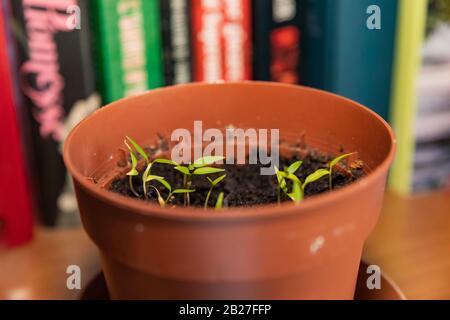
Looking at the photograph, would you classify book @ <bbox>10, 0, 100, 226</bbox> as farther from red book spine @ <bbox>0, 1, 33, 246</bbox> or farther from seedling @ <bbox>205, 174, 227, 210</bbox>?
seedling @ <bbox>205, 174, 227, 210</bbox>

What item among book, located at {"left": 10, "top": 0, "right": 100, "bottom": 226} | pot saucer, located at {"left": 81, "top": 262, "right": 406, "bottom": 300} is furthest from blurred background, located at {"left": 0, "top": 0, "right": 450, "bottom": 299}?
pot saucer, located at {"left": 81, "top": 262, "right": 406, "bottom": 300}

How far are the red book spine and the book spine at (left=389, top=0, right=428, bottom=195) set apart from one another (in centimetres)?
48

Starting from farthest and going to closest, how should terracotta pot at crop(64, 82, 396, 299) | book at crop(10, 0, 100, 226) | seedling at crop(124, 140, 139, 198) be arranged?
book at crop(10, 0, 100, 226) → seedling at crop(124, 140, 139, 198) → terracotta pot at crop(64, 82, 396, 299)

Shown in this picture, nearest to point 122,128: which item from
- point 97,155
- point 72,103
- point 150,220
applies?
point 97,155

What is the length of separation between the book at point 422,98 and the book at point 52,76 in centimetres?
40

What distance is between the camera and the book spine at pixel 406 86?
2.49 feet

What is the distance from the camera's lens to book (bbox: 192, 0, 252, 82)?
0.74 meters

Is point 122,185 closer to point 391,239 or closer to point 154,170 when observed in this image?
point 154,170

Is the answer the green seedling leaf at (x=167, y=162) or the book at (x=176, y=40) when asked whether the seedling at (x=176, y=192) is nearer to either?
the green seedling leaf at (x=167, y=162)

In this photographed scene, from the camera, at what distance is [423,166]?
0.85 metres

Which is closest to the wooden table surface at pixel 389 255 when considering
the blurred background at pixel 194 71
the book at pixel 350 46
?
the blurred background at pixel 194 71

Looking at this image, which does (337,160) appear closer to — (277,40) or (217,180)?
(217,180)

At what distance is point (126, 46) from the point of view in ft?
2.36
